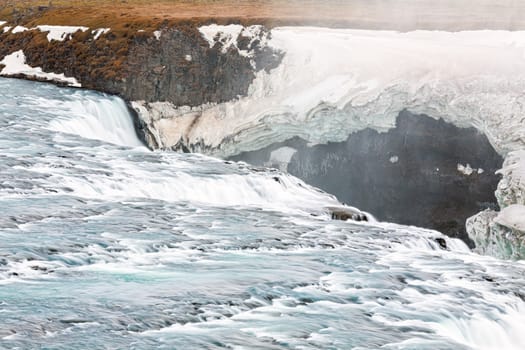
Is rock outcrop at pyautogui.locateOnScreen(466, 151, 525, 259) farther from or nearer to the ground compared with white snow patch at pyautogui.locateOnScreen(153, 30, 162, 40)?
nearer to the ground

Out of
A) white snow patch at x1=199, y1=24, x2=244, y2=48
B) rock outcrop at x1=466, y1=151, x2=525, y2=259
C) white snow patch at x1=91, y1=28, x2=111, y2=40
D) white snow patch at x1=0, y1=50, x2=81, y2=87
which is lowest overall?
rock outcrop at x1=466, y1=151, x2=525, y2=259

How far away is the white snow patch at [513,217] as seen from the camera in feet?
97.9

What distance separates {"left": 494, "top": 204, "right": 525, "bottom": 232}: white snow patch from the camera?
97.9 feet

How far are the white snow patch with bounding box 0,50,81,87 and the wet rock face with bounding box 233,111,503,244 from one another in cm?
1610

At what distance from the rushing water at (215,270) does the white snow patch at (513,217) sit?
3.12 meters

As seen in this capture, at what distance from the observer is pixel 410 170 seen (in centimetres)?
3809

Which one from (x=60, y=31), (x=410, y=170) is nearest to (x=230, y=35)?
(x=60, y=31)

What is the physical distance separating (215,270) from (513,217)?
13968mm

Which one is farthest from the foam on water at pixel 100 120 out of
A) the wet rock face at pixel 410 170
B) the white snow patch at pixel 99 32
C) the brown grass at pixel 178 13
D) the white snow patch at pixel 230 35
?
the wet rock face at pixel 410 170

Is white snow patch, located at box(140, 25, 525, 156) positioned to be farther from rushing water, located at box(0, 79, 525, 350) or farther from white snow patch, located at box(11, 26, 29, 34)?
white snow patch, located at box(11, 26, 29, 34)

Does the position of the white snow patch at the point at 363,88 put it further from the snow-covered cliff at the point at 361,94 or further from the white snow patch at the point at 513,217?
the white snow patch at the point at 513,217

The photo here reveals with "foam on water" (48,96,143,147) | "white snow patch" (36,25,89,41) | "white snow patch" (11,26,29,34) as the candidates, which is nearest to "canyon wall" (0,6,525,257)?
"foam on water" (48,96,143,147)

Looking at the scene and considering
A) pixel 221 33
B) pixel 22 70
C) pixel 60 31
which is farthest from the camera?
pixel 60 31

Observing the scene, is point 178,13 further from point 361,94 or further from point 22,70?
point 361,94
